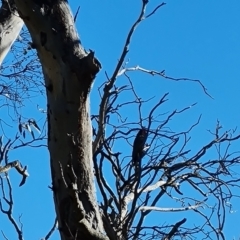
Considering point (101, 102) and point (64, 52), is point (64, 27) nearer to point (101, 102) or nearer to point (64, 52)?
point (64, 52)

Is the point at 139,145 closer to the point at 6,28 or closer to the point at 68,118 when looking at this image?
the point at 68,118

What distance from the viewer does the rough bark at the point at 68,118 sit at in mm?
2100

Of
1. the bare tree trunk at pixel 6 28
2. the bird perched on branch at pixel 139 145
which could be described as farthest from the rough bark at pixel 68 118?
the bare tree trunk at pixel 6 28

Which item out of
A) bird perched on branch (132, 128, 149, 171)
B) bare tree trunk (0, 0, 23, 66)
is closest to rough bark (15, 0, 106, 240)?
bird perched on branch (132, 128, 149, 171)

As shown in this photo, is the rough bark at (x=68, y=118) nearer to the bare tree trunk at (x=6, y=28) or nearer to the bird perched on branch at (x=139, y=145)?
the bird perched on branch at (x=139, y=145)

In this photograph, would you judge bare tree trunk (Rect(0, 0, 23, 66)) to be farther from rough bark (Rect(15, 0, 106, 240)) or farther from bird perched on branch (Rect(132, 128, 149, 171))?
rough bark (Rect(15, 0, 106, 240))

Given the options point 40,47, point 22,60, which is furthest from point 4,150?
point 40,47

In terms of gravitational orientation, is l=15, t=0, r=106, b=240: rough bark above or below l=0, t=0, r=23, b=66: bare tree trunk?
below

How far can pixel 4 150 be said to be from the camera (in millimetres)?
3600

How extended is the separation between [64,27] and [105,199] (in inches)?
34.9

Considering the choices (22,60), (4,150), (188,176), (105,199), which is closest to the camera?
(105,199)

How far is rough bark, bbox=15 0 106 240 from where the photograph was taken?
6.89 ft

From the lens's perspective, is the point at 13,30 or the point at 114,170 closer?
the point at 114,170

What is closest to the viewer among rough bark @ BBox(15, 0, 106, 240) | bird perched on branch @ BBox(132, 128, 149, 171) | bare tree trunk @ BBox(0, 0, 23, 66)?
rough bark @ BBox(15, 0, 106, 240)
